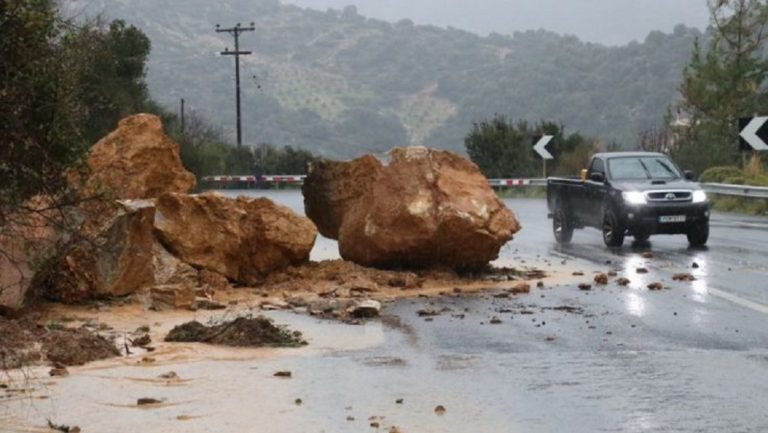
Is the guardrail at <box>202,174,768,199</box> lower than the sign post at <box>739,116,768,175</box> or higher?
lower

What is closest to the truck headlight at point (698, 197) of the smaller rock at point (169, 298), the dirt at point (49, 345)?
the smaller rock at point (169, 298)

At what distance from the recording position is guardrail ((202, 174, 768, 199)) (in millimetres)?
36312

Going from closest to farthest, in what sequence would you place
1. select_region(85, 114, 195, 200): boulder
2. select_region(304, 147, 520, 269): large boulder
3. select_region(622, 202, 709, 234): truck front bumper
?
select_region(304, 147, 520, 269): large boulder, select_region(85, 114, 195, 200): boulder, select_region(622, 202, 709, 234): truck front bumper

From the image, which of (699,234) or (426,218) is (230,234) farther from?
(699,234)

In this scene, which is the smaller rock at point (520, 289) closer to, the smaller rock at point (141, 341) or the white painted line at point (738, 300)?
the white painted line at point (738, 300)

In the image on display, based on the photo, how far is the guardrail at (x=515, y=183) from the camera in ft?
119

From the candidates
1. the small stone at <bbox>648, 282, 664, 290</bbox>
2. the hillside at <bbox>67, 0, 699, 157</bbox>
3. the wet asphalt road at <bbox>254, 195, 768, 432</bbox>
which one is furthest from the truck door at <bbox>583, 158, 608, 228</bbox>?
the hillside at <bbox>67, 0, 699, 157</bbox>

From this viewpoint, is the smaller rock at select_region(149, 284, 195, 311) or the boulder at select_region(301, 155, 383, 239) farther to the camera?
the boulder at select_region(301, 155, 383, 239)

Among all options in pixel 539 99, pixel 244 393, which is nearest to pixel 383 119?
pixel 539 99

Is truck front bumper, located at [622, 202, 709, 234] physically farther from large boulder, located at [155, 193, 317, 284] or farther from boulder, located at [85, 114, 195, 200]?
boulder, located at [85, 114, 195, 200]

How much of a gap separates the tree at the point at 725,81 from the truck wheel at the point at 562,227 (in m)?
20.4

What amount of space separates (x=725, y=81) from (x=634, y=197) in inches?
930

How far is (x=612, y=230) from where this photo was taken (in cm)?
2498

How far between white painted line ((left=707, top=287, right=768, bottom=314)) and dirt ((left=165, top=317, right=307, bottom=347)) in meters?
4.96
